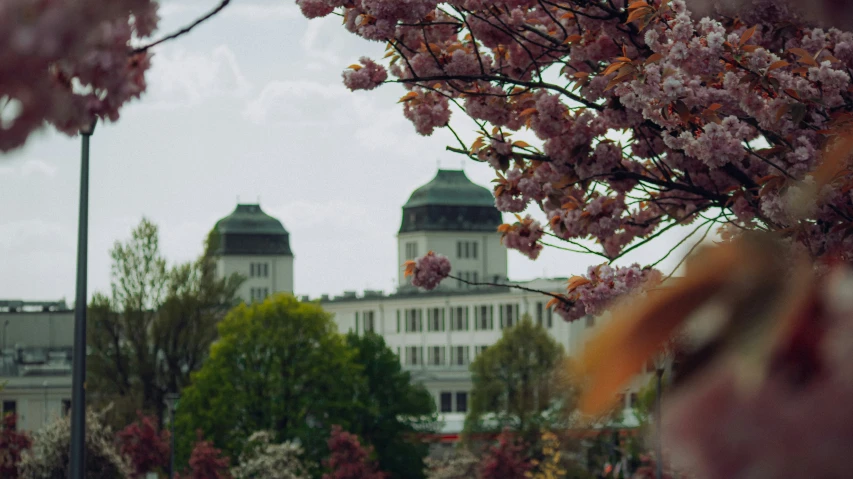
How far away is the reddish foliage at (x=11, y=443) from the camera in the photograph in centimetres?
4692

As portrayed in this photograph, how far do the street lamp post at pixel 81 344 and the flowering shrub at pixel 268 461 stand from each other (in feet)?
133

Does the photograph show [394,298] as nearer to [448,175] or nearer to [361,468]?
[448,175]

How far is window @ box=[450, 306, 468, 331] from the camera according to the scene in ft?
403

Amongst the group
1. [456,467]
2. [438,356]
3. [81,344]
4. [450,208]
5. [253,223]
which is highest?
[253,223]

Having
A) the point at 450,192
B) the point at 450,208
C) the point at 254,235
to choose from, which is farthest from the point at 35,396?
the point at 254,235

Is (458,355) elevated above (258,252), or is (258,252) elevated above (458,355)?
(258,252)

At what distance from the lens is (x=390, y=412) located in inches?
2675

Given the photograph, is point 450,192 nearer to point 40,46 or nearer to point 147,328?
point 147,328

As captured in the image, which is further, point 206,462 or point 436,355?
point 436,355

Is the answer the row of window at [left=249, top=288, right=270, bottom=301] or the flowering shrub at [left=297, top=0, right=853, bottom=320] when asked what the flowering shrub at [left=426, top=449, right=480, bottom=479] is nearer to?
the flowering shrub at [left=297, top=0, right=853, bottom=320]

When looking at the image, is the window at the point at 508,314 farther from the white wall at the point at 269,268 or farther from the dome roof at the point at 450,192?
the white wall at the point at 269,268

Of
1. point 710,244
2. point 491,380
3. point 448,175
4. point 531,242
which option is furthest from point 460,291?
point 710,244

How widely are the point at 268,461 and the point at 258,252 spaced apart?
340 ft

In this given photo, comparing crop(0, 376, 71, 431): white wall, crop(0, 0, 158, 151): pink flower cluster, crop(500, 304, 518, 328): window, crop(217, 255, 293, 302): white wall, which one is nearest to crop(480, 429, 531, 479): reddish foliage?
crop(0, 376, 71, 431): white wall
